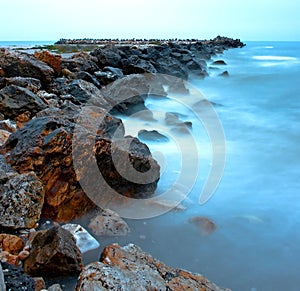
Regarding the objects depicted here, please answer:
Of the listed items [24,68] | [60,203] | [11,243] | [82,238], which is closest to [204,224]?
[82,238]

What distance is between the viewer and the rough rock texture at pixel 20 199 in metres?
2.59

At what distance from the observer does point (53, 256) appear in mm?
2102

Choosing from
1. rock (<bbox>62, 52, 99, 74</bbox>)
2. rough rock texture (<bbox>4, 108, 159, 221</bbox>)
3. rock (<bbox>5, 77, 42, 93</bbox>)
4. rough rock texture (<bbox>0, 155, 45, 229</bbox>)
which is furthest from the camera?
rock (<bbox>62, 52, 99, 74</bbox>)

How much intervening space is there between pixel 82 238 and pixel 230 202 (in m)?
1.82

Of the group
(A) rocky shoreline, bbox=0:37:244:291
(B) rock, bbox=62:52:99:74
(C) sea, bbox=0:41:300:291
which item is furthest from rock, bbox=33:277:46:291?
(B) rock, bbox=62:52:99:74

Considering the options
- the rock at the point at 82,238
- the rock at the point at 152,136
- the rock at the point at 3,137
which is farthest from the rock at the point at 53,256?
the rock at the point at 152,136

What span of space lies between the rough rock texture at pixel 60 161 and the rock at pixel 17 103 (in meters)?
1.59

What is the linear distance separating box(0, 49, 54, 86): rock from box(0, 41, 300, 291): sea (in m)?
1.81

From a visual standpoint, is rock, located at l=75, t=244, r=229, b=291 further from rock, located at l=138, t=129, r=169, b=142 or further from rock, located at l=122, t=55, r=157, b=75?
A: rock, located at l=122, t=55, r=157, b=75

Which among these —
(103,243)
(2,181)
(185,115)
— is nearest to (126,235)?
(103,243)

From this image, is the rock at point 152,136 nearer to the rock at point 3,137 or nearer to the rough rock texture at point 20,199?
the rock at point 3,137

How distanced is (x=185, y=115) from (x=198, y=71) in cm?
872

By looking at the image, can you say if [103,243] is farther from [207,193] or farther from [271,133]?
[271,133]

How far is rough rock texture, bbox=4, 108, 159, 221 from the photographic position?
2.95m
